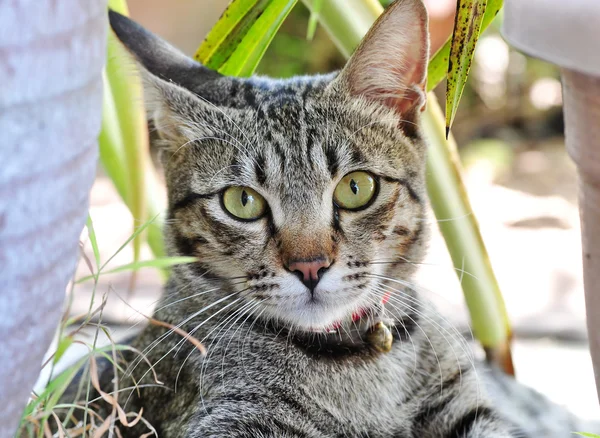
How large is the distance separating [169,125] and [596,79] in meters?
0.73

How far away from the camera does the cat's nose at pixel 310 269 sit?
1.12 metres

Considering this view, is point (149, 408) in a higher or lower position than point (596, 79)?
lower

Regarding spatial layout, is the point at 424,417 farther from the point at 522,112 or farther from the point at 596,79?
the point at 522,112

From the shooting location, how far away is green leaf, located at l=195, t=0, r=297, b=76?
4.21 feet

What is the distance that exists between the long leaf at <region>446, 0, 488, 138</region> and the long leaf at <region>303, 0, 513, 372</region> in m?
0.29

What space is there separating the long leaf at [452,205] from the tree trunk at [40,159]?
0.69m

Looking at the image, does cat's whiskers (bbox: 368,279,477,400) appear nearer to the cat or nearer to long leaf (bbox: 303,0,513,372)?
the cat

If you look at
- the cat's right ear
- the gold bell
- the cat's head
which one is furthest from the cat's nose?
the cat's right ear

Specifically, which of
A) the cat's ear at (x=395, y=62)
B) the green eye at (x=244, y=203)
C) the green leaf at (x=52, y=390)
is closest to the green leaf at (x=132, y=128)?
the green eye at (x=244, y=203)

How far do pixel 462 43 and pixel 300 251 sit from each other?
0.40 m

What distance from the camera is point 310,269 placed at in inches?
44.1

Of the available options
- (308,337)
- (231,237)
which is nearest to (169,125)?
(231,237)

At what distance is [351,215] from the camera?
1.21 meters

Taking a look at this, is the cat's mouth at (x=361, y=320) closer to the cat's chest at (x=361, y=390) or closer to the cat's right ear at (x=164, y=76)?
the cat's chest at (x=361, y=390)
